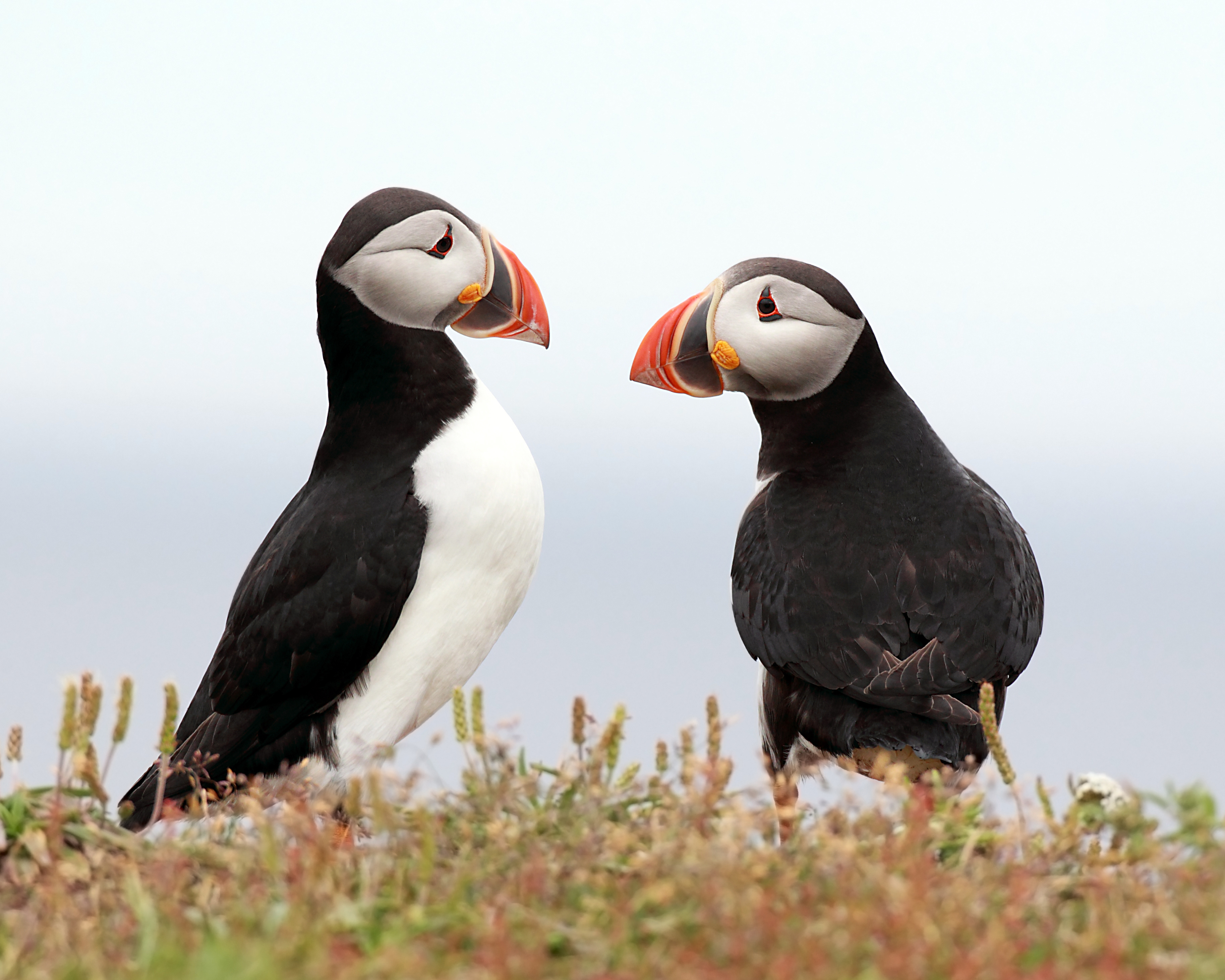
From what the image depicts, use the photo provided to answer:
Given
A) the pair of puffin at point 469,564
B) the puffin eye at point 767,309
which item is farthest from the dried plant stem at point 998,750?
the puffin eye at point 767,309

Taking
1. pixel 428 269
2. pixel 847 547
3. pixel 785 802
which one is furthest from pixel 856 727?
pixel 428 269

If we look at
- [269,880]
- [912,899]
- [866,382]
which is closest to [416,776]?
[269,880]

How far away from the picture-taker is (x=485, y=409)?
4.87 m

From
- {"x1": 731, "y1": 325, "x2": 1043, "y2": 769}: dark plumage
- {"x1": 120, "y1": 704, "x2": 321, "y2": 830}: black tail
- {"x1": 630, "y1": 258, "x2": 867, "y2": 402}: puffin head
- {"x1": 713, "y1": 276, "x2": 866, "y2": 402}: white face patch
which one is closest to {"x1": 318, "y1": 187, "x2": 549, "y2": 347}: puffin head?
{"x1": 630, "y1": 258, "x2": 867, "y2": 402}: puffin head

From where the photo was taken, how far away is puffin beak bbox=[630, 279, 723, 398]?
538cm

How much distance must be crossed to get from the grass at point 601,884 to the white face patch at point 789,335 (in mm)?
2241

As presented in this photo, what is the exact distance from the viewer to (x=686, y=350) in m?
5.42

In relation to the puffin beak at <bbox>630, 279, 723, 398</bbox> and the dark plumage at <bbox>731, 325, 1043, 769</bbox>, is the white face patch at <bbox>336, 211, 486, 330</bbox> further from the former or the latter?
the dark plumage at <bbox>731, 325, 1043, 769</bbox>

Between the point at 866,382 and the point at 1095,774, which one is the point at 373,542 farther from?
the point at 1095,774

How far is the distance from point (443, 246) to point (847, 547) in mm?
1825

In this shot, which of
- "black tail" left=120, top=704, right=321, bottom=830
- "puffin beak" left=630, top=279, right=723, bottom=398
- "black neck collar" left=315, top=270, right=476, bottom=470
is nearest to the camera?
"black tail" left=120, top=704, right=321, bottom=830

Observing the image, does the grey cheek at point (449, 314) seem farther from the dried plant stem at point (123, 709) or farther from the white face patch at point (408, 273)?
the dried plant stem at point (123, 709)

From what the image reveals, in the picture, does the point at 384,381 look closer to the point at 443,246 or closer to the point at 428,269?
the point at 428,269

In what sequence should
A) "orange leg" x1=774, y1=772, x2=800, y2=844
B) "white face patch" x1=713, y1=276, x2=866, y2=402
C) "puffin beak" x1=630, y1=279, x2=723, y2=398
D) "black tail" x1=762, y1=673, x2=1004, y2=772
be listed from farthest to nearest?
"puffin beak" x1=630, y1=279, x2=723, y2=398 < "white face patch" x1=713, y1=276, x2=866, y2=402 < "black tail" x1=762, y1=673, x2=1004, y2=772 < "orange leg" x1=774, y1=772, x2=800, y2=844
